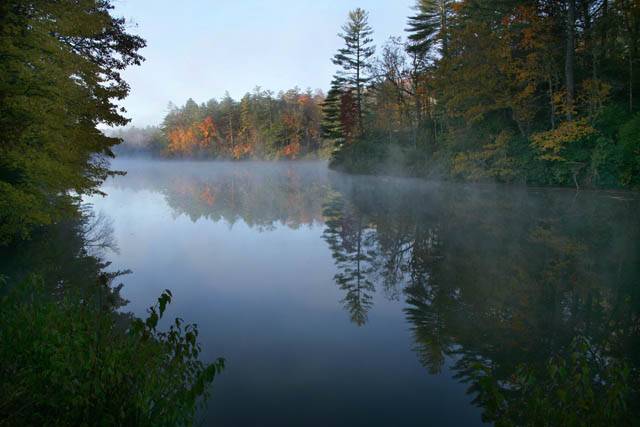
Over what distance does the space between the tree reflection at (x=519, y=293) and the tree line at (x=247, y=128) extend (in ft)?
207

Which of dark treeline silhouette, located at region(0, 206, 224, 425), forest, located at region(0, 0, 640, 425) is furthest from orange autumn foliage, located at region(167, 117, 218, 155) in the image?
dark treeline silhouette, located at region(0, 206, 224, 425)

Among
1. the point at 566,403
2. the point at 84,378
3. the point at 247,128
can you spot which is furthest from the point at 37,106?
the point at 247,128

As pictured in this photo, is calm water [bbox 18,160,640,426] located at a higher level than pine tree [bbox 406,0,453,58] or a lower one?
lower

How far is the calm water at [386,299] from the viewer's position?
530 centimetres

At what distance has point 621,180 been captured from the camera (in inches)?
821

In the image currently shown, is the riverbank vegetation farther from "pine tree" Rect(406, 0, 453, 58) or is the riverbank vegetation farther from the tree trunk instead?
"pine tree" Rect(406, 0, 453, 58)

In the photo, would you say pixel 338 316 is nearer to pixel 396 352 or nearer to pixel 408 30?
pixel 396 352

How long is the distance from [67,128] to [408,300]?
1099 centimetres

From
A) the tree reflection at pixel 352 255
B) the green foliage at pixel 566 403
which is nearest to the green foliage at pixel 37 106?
the tree reflection at pixel 352 255

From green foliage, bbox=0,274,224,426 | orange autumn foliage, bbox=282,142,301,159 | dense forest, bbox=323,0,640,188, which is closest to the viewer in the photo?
green foliage, bbox=0,274,224,426

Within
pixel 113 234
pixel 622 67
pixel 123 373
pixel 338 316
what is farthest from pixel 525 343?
pixel 622 67

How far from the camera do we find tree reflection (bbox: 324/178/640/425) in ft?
12.8

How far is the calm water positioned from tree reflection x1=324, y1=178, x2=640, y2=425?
44 mm

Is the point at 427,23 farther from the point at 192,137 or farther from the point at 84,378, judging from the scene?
the point at 192,137
